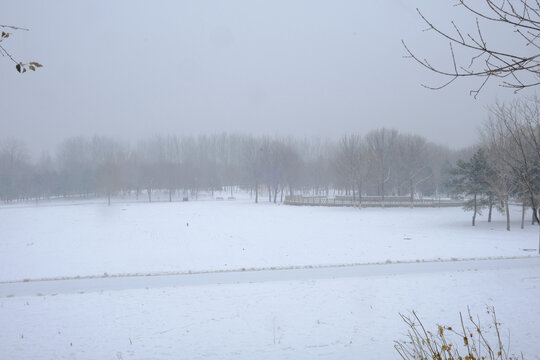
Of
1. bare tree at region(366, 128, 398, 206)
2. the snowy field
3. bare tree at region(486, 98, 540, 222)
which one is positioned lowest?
the snowy field

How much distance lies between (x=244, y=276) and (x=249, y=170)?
5323 cm

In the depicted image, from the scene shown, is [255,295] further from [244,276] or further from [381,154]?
[381,154]

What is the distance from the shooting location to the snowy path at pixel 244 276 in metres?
11.1

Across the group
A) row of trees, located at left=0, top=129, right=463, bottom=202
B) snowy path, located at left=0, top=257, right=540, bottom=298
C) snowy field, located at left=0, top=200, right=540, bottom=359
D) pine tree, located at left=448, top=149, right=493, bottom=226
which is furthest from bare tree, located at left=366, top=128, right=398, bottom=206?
snowy path, located at left=0, top=257, right=540, bottom=298

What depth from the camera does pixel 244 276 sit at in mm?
12172

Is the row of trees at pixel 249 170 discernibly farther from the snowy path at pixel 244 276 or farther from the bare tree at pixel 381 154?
the snowy path at pixel 244 276

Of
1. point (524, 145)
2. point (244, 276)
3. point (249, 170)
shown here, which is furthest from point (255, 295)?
point (249, 170)

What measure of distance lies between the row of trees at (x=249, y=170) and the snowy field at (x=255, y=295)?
29.1 m

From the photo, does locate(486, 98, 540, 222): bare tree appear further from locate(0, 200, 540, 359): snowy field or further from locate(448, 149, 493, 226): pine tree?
locate(448, 149, 493, 226): pine tree

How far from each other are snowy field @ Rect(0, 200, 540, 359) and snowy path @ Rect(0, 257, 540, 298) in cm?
5

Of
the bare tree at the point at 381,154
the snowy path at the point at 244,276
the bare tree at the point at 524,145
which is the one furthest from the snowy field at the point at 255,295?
the bare tree at the point at 381,154

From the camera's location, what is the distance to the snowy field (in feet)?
22.8

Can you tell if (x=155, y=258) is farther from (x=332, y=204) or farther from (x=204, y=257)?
(x=332, y=204)

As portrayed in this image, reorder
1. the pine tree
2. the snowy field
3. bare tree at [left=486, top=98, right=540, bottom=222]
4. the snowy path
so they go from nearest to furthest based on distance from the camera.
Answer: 1. bare tree at [left=486, top=98, right=540, bottom=222]
2. the snowy field
3. the snowy path
4. the pine tree
